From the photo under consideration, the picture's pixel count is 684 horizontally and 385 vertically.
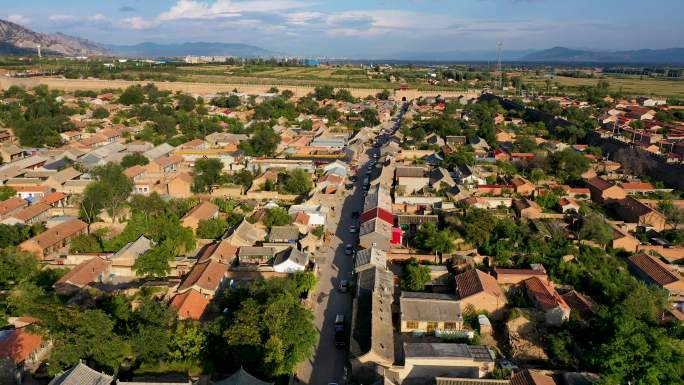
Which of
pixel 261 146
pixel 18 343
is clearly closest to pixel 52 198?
pixel 18 343

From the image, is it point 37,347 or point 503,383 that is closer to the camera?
point 503,383

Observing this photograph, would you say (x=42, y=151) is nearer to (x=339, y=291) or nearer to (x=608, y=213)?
(x=339, y=291)

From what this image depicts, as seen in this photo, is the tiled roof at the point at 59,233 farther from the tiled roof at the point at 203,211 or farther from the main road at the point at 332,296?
the main road at the point at 332,296

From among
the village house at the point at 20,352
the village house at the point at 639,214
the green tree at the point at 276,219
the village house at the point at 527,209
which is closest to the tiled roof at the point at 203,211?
the green tree at the point at 276,219

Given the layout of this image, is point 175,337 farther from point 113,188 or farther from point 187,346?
point 113,188

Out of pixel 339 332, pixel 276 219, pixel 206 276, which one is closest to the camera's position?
pixel 339 332

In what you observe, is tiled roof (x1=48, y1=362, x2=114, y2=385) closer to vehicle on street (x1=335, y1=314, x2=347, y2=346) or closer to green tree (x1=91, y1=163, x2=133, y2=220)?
vehicle on street (x1=335, y1=314, x2=347, y2=346)

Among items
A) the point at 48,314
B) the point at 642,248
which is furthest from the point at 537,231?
the point at 48,314
